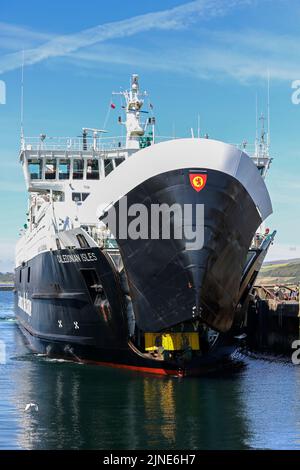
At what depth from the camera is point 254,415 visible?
797 inches

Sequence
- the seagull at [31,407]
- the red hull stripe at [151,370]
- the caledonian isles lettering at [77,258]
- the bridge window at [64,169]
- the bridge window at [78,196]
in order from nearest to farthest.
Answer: the seagull at [31,407] < the red hull stripe at [151,370] < the caledonian isles lettering at [77,258] < the bridge window at [78,196] < the bridge window at [64,169]

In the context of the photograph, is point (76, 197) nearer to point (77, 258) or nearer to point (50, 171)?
point (50, 171)

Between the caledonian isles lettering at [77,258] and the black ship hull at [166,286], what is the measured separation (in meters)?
0.04

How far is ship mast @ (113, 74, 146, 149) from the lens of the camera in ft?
116

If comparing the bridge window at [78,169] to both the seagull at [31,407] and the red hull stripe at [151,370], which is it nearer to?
the red hull stripe at [151,370]

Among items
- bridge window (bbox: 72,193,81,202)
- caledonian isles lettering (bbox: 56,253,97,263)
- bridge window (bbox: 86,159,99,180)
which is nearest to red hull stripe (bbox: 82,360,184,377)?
caledonian isles lettering (bbox: 56,253,97,263)

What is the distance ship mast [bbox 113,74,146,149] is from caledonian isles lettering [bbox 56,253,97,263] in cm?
880

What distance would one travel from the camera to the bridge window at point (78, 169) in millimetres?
35094

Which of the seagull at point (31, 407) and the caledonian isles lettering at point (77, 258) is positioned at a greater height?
the caledonian isles lettering at point (77, 258)

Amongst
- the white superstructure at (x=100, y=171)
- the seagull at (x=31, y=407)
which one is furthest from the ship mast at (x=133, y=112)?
the seagull at (x=31, y=407)

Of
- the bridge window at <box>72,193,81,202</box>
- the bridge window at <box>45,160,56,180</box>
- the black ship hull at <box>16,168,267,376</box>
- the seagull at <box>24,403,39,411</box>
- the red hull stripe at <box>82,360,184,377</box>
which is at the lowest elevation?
the seagull at <box>24,403,39,411</box>

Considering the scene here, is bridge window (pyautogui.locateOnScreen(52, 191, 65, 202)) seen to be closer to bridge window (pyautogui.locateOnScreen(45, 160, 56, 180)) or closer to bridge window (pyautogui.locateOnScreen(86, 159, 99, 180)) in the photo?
bridge window (pyautogui.locateOnScreen(45, 160, 56, 180))

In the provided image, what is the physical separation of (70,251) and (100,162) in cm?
855
